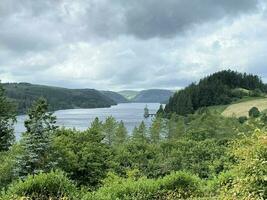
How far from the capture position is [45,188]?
499 inches

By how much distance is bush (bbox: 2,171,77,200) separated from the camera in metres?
12.4

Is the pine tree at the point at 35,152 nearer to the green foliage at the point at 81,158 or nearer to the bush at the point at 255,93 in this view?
the green foliage at the point at 81,158

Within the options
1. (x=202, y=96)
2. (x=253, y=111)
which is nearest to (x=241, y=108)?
(x=253, y=111)

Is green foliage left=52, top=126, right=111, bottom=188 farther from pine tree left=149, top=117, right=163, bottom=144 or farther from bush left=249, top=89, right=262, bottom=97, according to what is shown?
bush left=249, top=89, right=262, bottom=97

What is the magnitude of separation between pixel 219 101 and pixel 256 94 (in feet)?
64.2

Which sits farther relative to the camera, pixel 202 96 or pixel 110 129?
pixel 202 96

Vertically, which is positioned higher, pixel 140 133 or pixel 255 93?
pixel 255 93

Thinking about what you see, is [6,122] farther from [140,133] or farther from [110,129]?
[140,133]

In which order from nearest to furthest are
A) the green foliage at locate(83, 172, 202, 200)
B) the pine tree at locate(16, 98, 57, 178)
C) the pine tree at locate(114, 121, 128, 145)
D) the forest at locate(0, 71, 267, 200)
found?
the forest at locate(0, 71, 267, 200)
the green foliage at locate(83, 172, 202, 200)
the pine tree at locate(16, 98, 57, 178)
the pine tree at locate(114, 121, 128, 145)

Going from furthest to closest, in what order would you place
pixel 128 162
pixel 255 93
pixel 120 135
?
pixel 255 93
pixel 120 135
pixel 128 162

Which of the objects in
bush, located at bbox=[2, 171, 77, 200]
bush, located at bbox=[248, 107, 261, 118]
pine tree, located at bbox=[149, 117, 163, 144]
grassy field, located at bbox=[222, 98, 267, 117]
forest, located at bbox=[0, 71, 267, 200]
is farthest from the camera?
grassy field, located at bbox=[222, 98, 267, 117]

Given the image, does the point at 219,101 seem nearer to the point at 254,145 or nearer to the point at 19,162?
the point at 19,162

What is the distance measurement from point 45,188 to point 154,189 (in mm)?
3011

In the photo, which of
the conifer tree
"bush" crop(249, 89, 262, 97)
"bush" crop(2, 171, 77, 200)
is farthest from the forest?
"bush" crop(249, 89, 262, 97)
